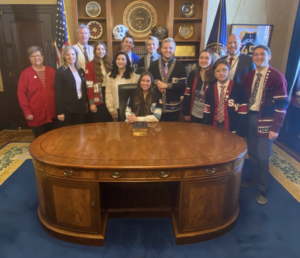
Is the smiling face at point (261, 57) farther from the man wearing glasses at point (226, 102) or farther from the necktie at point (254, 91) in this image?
the man wearing glasses at point (226, 102)

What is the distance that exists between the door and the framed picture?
124 inches

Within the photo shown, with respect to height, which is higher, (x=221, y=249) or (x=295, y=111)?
(x=295, y=111)

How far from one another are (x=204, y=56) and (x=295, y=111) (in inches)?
90.8

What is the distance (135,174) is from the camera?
64.1 inches

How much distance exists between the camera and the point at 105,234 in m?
1.92

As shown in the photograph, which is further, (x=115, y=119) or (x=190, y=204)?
(x=115, y=119)

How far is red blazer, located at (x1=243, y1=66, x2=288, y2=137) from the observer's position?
2.23 metres

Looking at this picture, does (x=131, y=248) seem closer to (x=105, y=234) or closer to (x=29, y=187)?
(x=105, y=234)

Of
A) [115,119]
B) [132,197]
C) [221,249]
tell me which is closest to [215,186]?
[221,249]

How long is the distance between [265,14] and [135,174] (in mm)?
3932

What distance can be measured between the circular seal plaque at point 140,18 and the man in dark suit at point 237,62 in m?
1.68

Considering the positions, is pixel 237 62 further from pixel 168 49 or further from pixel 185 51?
pixel 185 51

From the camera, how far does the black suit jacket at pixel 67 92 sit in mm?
2846

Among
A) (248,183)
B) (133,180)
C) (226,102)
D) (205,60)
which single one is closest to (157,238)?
(133,180)
